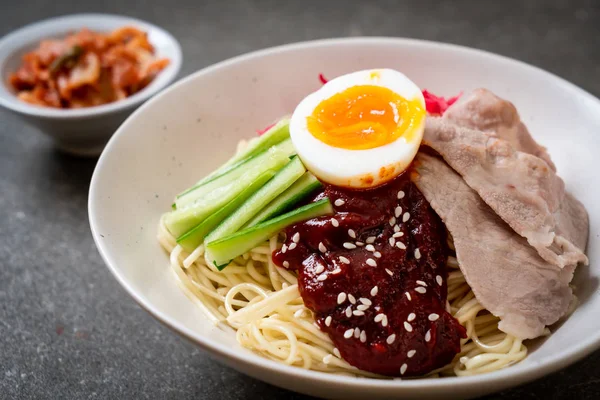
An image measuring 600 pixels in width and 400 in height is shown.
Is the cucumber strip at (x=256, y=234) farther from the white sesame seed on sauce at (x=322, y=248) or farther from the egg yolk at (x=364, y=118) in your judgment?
the egg yolk at (x=364, y=118)

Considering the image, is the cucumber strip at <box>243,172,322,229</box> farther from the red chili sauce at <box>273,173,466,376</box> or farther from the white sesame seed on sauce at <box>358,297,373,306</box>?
the white sesame seed on sauce at <box>358,297,373,306</box>

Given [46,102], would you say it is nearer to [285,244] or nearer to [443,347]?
[285,244]

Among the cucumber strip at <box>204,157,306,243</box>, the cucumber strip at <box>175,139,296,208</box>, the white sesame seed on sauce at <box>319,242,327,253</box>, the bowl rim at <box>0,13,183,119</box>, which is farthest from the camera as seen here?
the bowl rim at <box>0,13,183,119</box>

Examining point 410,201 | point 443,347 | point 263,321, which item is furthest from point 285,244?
point 443,347

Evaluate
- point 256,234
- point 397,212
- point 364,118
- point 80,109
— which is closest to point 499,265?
point 397,212

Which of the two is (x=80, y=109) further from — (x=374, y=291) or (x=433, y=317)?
(x=433, y=317)

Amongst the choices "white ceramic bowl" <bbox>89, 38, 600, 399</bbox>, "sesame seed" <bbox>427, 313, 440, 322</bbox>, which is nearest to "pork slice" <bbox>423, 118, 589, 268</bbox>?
"white ceramic bowl" <bbox>89, 38, 600, 399</bbox>
